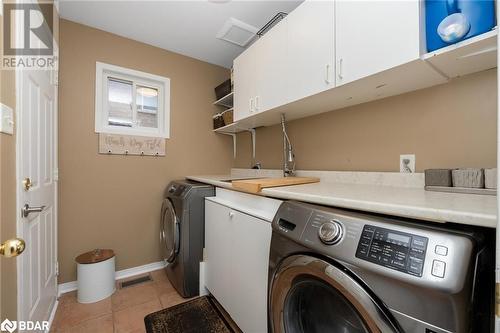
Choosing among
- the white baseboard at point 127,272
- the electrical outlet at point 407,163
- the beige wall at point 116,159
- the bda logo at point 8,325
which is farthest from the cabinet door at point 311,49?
the white baseboard at point 127,272

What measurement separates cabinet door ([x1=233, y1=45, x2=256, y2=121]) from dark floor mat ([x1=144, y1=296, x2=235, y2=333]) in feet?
5.27

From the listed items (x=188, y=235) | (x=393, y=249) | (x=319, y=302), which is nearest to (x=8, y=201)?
(x=188, y=235)

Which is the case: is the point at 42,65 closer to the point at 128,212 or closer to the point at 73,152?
the point at 73,152

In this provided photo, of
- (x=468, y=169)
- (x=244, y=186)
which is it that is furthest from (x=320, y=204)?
(x=468, y=169)

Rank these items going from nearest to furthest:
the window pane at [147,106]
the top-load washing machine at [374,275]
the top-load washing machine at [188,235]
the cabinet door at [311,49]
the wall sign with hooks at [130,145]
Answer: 1. the top-load washing machine at [374,275]
2. the cabinet door at [311,49]
3. the top-load washing machine at [188,235]
4. the wall sign with hooks at [130,145]
5. the window pane at [147,106]

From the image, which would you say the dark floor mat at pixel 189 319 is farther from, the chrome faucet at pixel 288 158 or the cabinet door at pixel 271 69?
the cabinet door at pixel 271 69

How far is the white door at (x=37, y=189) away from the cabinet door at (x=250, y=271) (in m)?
1.03

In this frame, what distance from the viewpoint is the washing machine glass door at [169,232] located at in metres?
1.79

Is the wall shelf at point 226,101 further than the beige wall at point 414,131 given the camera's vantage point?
Yes

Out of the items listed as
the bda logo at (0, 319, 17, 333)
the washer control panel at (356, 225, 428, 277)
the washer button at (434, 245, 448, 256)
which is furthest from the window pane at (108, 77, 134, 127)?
the washer button at (434, 245, 448, 256)

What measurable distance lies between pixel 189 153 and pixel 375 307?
234 centimetres

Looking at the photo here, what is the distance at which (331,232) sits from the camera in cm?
73

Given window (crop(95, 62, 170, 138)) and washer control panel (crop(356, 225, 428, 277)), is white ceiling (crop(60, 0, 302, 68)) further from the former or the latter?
washer control panel (crop(356, 225, 428, 277))

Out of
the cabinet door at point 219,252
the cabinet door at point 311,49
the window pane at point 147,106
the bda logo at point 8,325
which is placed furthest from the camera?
the window pane at point 147,106
